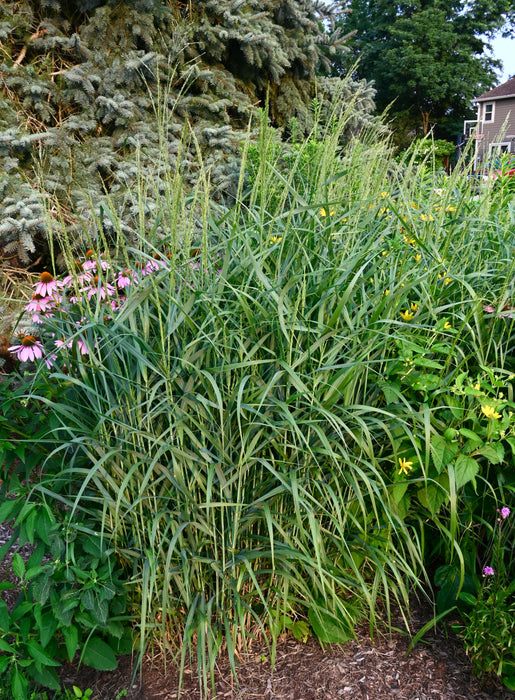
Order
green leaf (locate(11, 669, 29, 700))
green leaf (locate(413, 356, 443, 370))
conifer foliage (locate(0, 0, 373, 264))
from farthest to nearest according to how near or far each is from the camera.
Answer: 1. conifer foliage (locate(0, 0, 373, 264))
2. green leaf (locate(413, 356, 443, 370))
3. green leaf (locate(11, 669, 29, 700))

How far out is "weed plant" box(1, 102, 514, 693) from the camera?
140 centimetres

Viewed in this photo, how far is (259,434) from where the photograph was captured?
4.65ft

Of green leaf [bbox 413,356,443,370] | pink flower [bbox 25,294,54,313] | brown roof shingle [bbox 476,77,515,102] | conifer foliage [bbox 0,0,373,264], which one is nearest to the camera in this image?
green leaf [bbox 413,356,443,370]

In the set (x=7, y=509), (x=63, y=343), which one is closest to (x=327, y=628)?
(x=7, y=509)

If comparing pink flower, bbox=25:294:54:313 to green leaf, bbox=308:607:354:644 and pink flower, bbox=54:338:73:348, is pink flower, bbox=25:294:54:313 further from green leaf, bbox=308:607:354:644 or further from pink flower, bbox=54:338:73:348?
green leaf, bbox=308:607:354:644

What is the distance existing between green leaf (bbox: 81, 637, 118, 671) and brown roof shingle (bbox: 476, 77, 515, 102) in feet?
101

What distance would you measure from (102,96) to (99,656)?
3.67m

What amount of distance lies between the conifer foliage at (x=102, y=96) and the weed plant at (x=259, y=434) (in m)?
2.03

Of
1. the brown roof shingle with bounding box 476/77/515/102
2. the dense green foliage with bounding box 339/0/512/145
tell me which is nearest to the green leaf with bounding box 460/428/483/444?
the dense green foliage with bounding box 339/0/512/145

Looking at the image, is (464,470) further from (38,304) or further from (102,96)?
(102,96)

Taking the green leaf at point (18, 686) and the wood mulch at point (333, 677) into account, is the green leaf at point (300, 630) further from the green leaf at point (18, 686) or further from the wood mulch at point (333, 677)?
the green leaf at point (18, 686)

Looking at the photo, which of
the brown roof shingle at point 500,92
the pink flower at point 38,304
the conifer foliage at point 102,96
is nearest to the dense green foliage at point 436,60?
the brown roof shingle at point 500,92

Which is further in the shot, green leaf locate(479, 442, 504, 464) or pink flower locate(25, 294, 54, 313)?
pink flower locate(25, 294, 54, 313)

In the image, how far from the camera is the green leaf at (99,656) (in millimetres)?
1453
